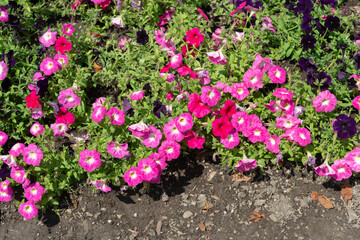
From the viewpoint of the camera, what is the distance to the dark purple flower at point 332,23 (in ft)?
13.1

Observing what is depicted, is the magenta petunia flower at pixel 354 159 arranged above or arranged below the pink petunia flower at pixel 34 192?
above

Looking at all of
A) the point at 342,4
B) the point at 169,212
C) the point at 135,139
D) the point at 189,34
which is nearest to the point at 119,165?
the point at 135,139

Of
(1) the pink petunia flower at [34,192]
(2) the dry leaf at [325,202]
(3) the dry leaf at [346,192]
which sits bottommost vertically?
(1) the pink petunia flower at [34,192]

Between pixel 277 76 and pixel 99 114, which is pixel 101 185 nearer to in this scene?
pixel 99 114

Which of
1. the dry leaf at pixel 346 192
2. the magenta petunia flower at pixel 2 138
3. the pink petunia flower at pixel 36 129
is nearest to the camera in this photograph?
the dry leaf at pixel 346 192

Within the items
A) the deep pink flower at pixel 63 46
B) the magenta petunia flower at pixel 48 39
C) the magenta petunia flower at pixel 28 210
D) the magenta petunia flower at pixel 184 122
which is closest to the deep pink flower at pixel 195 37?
the magenta petunia flower at pixel 184 122

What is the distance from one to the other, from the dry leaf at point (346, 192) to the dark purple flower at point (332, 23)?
157 cm

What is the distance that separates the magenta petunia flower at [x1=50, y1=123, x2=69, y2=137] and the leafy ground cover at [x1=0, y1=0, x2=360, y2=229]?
1cm

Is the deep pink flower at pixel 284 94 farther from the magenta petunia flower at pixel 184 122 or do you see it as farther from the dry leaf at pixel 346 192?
the dry leaf at pixel 346 192

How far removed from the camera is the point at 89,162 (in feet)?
11.4

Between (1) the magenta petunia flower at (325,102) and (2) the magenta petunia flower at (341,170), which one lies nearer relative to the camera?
(2) the magenta petunia flower at (341,170)

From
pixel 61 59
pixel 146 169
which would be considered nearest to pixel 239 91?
pixel 146 169

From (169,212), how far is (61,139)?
134cm

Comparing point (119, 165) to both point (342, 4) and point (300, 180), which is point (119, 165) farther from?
point (342, 4)
